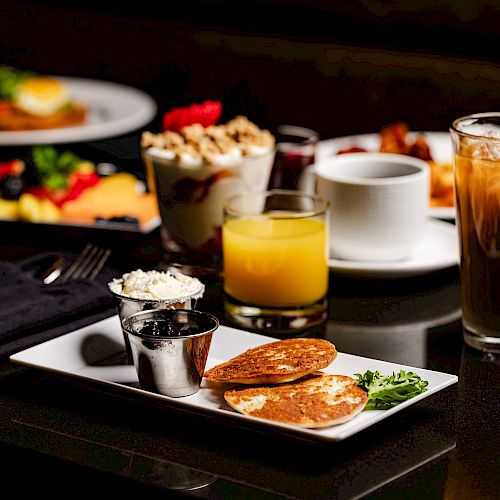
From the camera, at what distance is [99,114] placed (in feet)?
10.7

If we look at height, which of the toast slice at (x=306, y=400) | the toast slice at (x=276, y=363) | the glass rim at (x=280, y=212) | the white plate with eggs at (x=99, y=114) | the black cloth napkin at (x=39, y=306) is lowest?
the white plate with eggs at (x=99, y=114)

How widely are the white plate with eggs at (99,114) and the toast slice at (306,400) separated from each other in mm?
1839

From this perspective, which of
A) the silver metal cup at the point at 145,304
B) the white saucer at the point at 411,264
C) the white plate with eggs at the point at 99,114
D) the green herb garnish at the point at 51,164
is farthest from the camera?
the white plate with eggs at the point at 99,114

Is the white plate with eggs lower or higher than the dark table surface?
lower

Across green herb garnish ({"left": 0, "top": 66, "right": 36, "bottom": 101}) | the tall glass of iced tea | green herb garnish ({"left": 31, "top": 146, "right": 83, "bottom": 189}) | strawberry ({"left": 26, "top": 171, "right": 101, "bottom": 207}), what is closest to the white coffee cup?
the tall glass of iced tea

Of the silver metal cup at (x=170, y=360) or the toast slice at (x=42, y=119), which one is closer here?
the silver metal cup at (x=170, y=360)

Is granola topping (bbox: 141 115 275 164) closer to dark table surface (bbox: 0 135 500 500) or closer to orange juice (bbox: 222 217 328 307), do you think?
orange juice (bbox: 222 217 328 307)

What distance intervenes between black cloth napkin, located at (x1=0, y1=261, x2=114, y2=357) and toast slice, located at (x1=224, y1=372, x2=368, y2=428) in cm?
36

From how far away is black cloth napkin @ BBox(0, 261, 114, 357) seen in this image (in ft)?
4.46

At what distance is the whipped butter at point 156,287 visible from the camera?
127 cm

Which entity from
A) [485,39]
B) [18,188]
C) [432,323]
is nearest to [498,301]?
[432,323]

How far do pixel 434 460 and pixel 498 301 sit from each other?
329 millimetres

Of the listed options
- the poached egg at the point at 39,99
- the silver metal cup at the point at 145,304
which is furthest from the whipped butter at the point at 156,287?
the poached egg at the point at 39,99

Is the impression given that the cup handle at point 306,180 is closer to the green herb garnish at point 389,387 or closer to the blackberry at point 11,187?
the blackberry at point 11,187
